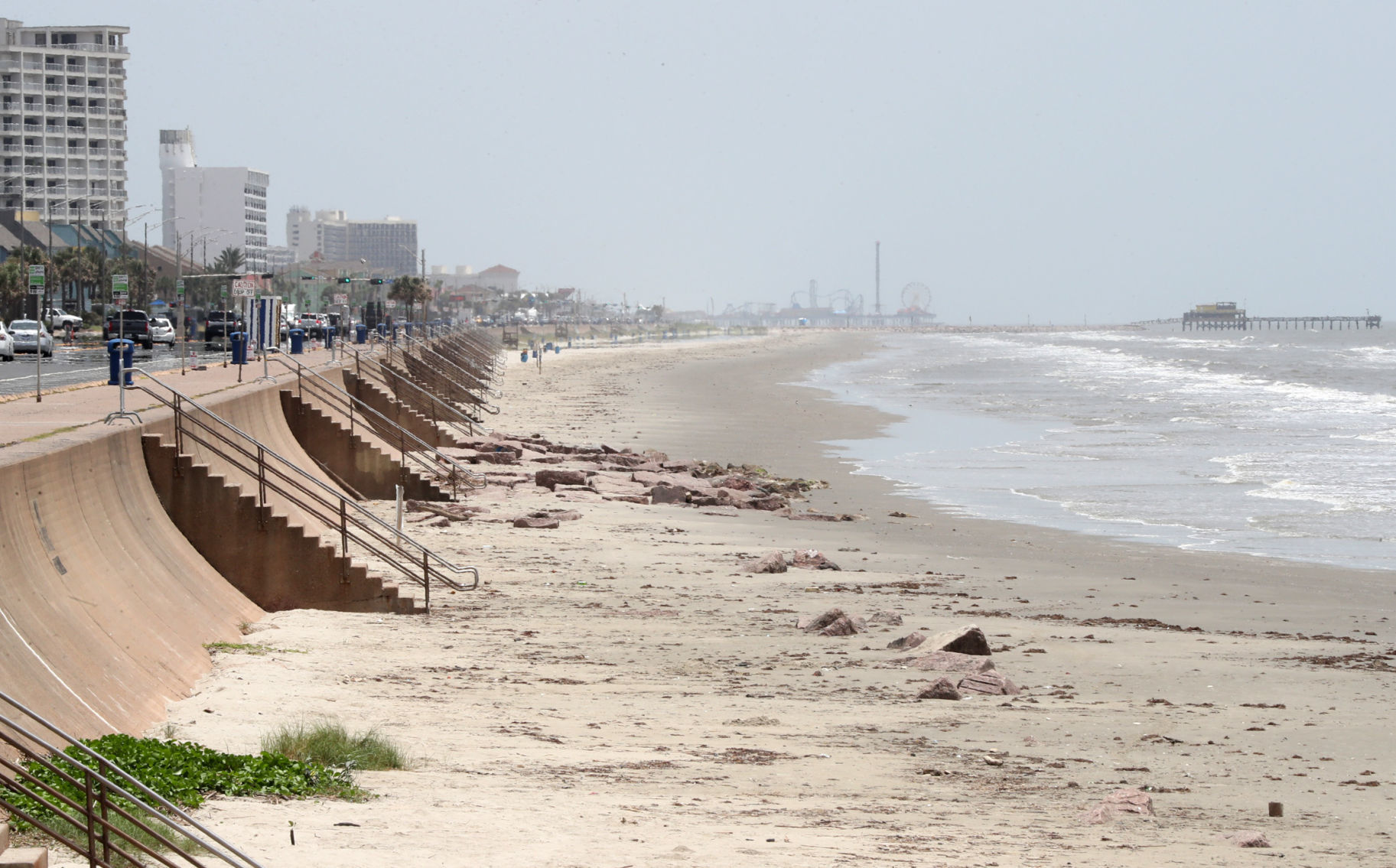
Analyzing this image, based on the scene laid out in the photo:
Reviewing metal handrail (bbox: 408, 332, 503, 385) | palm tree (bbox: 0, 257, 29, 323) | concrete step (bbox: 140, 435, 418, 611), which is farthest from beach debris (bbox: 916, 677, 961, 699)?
palm tree (bbox: 0, 257, 29, 323)

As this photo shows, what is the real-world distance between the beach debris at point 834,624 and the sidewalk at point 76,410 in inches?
278

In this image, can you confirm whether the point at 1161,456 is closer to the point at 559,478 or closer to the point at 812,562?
the point at 559,478

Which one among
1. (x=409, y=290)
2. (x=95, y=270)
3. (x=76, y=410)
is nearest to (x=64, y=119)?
(x=95, y=270)

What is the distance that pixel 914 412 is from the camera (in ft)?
181

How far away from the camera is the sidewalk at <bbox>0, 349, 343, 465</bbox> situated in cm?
1355

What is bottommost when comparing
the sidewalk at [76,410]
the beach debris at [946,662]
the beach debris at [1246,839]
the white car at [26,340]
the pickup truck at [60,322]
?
the beach debris at [1246,839]

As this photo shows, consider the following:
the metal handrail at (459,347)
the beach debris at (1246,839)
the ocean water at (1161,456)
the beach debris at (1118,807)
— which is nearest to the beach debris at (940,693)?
the beach debris at (1118,807)

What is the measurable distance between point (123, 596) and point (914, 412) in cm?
4438

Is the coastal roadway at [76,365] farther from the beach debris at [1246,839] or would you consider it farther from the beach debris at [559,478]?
the beach debris at [1246,839]

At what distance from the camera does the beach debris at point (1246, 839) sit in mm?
8867

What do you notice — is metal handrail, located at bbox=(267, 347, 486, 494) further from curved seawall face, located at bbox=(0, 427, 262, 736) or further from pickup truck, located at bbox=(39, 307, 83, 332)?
pickup truck, located at bbox=(39, 307, 83, 332)

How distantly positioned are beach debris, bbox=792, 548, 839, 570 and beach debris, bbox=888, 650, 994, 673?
5.50 metres

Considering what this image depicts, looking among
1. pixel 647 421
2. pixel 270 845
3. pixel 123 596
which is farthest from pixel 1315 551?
pixel 647 421

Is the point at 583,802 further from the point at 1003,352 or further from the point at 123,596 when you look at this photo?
the point at 1003,352
